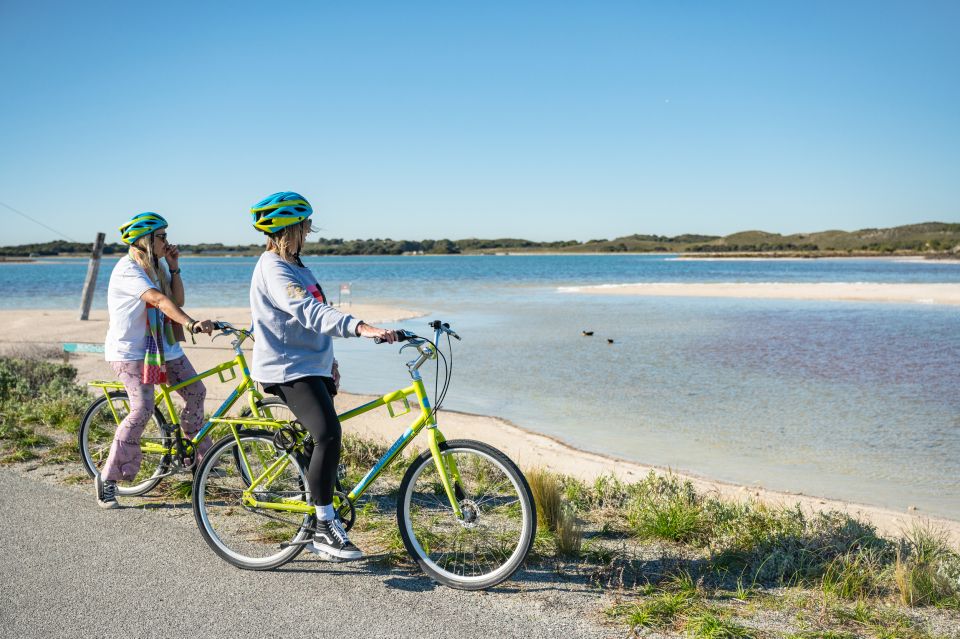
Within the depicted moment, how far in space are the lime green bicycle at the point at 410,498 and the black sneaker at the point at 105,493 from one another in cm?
104

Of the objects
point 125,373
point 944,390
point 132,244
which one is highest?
point 132,244

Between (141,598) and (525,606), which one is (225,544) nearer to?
(141,598)

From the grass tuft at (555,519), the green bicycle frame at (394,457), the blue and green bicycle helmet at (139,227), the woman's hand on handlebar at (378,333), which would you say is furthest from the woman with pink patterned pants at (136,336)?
the grass tuft at (555,519)

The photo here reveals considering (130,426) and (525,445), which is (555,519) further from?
(525,445)

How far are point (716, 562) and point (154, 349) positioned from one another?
162 inches

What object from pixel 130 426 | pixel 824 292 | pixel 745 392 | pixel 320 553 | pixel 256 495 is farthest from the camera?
pixel 824 292

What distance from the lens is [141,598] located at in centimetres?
391

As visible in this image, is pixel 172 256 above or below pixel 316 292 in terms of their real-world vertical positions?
above

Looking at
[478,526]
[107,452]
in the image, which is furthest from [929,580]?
[107,452]

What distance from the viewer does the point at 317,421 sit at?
402cm

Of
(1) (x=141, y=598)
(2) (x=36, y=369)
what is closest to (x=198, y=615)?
(1) (x=141, y=598)

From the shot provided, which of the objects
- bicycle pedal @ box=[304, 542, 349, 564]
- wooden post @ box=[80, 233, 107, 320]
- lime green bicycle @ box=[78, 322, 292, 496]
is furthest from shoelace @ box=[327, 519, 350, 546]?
wooden post @ box=[80, 233, 107, 320]

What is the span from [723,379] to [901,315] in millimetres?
15763

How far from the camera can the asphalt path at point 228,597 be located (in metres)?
3.58
